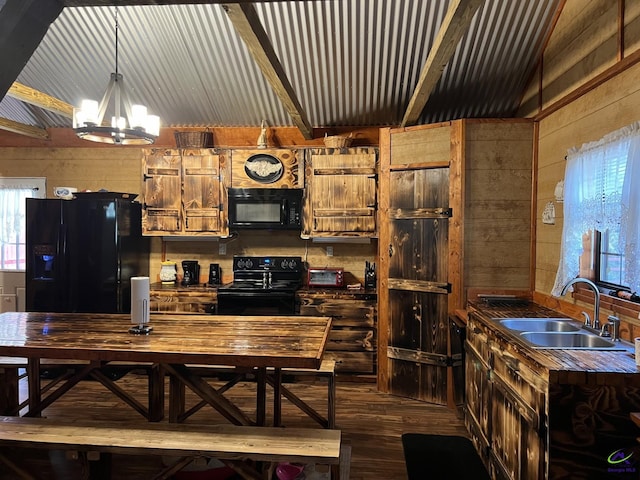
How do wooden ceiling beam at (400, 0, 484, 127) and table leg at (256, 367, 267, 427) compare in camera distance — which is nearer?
wooden ceiling beam at (400, 0, 484, 127)

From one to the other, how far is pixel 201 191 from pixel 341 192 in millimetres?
1438

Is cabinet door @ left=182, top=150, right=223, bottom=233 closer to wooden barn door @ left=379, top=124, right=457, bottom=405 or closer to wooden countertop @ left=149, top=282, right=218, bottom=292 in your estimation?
wooden countertop @ left=149, top=282, right=218, bottom=292

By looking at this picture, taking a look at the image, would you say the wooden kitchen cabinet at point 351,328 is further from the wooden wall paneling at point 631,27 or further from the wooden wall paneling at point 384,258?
the wooden wall paneling at point 631,27

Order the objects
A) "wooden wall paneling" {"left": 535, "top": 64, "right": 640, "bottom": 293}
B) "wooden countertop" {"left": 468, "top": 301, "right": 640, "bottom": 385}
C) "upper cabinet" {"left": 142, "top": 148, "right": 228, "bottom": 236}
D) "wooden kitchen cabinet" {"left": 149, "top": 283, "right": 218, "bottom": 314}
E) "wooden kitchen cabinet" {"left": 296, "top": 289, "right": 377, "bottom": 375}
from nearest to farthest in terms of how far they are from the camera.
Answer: "wooden countertop" {"left": 468, "top": 301, "right": 640, "bottom": 385} → "wooden wall paneling" {"left": 535, "top": 64, "right": 640, "bottom": 293} → "wooden kitchen cabinet" {"left": 296, "top": 289, "right": 377, "bottom": 375} → "wooden kitchen cabinet" {"left": 149, "top": 283, "right": 218, "bottom": 314} → "upper cabinet" {"left": 142, "top": 148, "right": 228, "bottom": 236}

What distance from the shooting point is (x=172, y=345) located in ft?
7.22

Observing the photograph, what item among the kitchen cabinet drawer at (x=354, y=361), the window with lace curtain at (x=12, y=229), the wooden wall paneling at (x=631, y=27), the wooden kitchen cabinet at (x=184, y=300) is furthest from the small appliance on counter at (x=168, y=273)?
the wooden wall paneling at (x=631, y=27)

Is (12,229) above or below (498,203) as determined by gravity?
below

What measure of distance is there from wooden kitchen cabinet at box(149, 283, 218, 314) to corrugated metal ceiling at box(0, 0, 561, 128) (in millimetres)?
1873

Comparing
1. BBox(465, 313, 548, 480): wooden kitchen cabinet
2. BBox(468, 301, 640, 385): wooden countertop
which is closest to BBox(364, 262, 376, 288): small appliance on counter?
BBox(465, 313, 548, 480): wooden kitchen cabinet

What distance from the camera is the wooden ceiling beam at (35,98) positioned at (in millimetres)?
3322

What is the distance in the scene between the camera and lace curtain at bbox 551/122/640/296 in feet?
6.52

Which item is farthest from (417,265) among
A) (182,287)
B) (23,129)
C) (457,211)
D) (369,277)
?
(23,129)

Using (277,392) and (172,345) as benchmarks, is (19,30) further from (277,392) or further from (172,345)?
(277,392)

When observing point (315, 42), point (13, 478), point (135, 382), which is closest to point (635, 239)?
point (315, 42)
